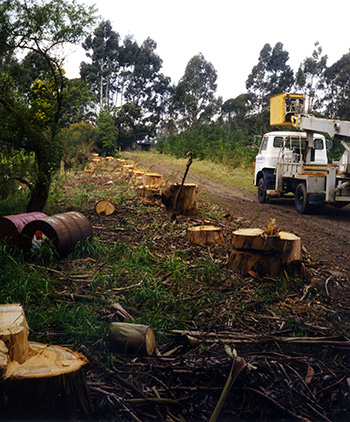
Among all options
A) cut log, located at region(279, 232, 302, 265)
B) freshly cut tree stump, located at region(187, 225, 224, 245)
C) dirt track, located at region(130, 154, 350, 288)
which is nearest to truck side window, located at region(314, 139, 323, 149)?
dirt track, located at region(130, 154, 350, 288)

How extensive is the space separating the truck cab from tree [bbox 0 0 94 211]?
687 cm

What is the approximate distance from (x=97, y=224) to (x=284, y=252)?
3.90m

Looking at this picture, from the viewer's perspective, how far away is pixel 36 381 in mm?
2217

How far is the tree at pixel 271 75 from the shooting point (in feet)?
104

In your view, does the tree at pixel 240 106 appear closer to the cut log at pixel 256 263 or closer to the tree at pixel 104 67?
the tree at pixel 104 67

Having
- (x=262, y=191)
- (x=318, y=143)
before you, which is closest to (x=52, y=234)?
(x=262, y=191)

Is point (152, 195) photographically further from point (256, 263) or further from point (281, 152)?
point (281, 152)

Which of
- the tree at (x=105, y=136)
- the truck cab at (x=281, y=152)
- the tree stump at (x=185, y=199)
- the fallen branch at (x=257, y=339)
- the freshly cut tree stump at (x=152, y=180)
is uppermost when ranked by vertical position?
the tree at (x=105, y=136)

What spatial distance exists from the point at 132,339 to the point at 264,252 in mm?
2271

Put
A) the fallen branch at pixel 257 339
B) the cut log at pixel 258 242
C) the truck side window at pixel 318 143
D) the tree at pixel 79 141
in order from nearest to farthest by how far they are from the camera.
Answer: the fallen branch at pixel 257 339, the cut log at pixel 258 242, the truck side window at pixel 318 143, the tree at pixel 79 141

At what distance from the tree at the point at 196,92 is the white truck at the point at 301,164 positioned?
24.3 m

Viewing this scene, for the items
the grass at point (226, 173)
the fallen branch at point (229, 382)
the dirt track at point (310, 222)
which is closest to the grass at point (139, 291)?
the fallen branch at point (229, 382)

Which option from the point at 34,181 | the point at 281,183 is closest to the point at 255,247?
the point at 34,181

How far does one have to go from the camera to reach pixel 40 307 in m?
3.93
